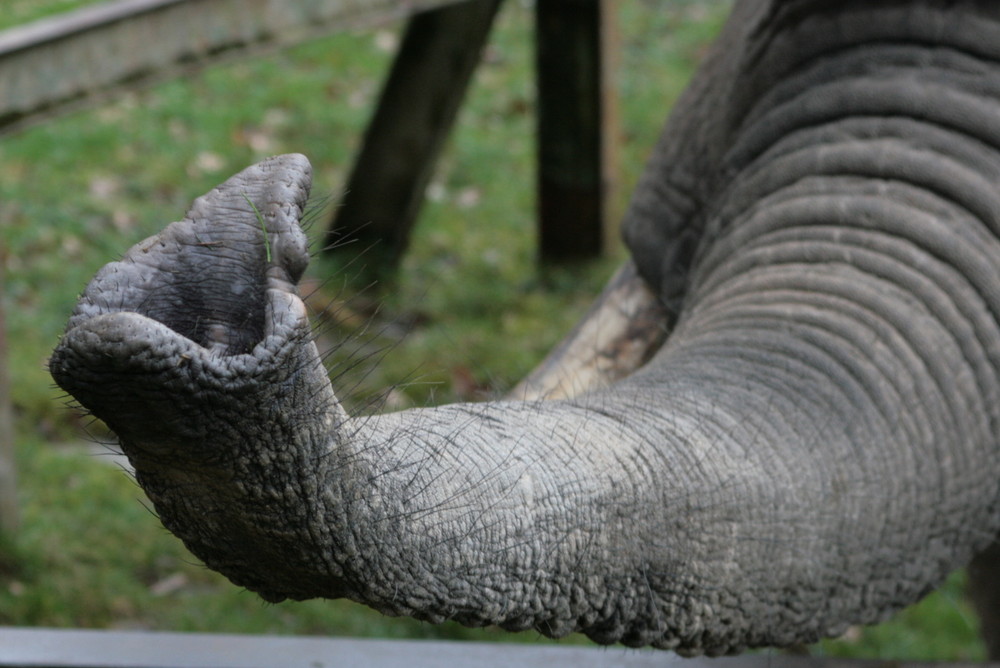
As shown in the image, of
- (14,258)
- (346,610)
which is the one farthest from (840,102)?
(14,258)

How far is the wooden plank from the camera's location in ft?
9.73

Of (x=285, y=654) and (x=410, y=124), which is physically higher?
(x=410, y=124)

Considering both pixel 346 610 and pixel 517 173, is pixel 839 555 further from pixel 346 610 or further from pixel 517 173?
pixel 517 173

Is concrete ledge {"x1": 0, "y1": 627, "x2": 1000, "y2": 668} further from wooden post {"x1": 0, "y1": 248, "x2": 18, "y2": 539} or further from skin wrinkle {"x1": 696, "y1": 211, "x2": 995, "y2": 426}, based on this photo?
wooden post {"x1": 0, "y1": 248, "x2": 18, "y2": 539}

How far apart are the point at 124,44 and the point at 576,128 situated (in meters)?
2.19

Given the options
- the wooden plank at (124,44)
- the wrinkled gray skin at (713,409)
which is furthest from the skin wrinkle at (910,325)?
the wooden plank at (124,44)

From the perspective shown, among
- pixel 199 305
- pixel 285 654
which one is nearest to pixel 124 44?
pixel 285 654

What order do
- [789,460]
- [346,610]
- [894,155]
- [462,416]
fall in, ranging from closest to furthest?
[462,416] → [789,460] → [894,155] → [346,610]

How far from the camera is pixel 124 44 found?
124 inches

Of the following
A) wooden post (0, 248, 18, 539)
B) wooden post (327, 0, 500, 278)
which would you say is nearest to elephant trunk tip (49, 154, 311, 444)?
wooden post (0, 248, 18, 539)

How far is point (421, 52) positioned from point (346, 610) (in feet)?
6.89

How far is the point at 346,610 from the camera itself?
138 inches

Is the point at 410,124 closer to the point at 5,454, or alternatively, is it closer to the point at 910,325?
the point at 5,454

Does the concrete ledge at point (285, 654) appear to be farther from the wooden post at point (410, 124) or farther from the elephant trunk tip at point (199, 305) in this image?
the wooden post at point (410, 124)
